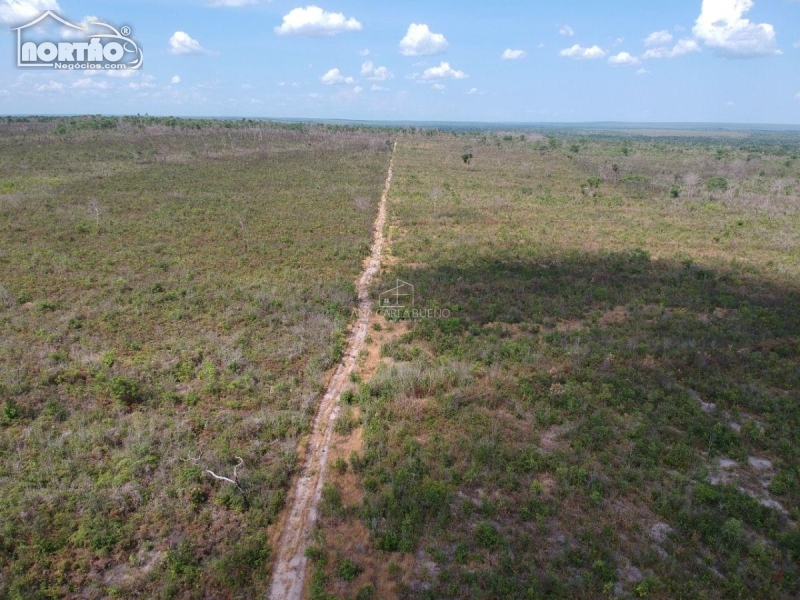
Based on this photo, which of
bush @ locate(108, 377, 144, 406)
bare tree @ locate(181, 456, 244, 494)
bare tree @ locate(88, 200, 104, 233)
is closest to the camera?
bare tree @ locate(181, 456, 244, 494)

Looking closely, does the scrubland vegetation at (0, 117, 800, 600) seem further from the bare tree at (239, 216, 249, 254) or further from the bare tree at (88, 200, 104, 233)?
the bare tree at (88, 200, 104, 233)

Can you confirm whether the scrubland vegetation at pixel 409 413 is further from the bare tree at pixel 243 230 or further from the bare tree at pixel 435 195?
the bare tree at pixel 435 195

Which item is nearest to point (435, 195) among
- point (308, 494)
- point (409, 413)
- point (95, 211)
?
point (95, 211)

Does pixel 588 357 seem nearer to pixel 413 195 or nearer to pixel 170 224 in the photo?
pixel 170 224

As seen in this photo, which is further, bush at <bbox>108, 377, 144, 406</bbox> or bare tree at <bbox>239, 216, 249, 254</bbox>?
bare tree at <bbox>239, 216, 249, 254</bbox>

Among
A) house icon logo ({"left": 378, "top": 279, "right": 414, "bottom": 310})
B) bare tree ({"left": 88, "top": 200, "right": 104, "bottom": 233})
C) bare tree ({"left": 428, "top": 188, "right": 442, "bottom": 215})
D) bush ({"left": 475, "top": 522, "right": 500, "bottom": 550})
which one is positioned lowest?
bush ({"left": 475, "top": 522, "right": 500, "bottom": 550})

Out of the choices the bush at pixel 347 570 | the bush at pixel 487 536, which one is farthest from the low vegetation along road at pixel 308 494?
the bush at pixel 487 536

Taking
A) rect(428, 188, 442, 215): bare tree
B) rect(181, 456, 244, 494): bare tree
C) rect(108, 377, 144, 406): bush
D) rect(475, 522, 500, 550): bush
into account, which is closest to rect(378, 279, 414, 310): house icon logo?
rect(108, 377, 144, 406): bush
